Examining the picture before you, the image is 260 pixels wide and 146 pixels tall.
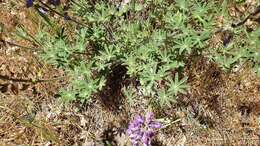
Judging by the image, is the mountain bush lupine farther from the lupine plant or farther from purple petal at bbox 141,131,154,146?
the lupine plant

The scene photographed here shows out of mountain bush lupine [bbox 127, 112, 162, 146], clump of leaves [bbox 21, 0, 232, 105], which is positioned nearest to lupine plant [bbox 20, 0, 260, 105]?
clump of leaves [bbox 21, 0, 232, 105]

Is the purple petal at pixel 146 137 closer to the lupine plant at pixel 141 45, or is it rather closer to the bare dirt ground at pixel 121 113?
the lupine plant at pixel 141 45

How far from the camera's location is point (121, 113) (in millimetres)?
3338

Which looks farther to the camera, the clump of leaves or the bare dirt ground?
the bare dirt ground

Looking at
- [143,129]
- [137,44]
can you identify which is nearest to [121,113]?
[143,129]

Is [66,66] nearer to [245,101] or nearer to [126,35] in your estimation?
[126,35]

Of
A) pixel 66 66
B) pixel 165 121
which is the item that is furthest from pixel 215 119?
pixel 66 66

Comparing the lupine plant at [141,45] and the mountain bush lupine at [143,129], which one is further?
the mountain bush lupine at [143,129]

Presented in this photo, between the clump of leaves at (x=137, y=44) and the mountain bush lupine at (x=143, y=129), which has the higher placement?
the clump of leaves at (x=137, y=44)

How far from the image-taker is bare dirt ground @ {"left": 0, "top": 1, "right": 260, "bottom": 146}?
326 cm

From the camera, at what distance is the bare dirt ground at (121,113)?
128 inches

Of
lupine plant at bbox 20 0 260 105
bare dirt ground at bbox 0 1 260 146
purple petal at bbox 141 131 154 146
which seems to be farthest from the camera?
bare dirt ground at bbox 0 1 260 146

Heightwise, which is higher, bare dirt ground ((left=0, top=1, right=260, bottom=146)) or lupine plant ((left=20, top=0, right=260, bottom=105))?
lupine plant ((left=20, top=0, right=260, bottom=105))

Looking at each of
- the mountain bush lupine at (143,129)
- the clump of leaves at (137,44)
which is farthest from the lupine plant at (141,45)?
the mountain bush lupine at (143,129)
